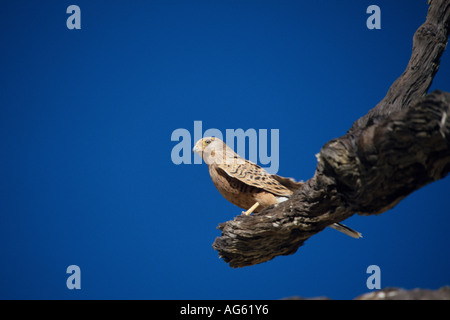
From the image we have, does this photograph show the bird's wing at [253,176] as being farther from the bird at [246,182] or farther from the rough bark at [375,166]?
the rough bark at [375,166]

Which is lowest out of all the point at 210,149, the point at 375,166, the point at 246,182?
the point at 375,166

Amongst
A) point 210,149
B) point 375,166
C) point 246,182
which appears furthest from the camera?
point 210,149

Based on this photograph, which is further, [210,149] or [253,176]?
[210,149]

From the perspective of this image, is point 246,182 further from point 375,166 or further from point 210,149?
point 375,166

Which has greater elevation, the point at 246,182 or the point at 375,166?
the point at 246,182

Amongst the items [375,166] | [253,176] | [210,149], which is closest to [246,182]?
[253,176]

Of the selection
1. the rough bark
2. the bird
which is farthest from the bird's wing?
the rough bark

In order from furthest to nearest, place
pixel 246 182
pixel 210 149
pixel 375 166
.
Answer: pixel 210 149
pixel 246 182
pixel 375 166

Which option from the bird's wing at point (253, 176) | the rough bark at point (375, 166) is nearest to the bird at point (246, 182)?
the bird's wing at point (253, 176)
